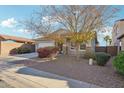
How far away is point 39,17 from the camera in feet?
63.3

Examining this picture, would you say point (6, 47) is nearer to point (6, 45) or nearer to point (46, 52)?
point (6, 45)

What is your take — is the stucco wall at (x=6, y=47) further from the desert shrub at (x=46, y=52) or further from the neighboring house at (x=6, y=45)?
the desert shrub at (x=46, y=52)

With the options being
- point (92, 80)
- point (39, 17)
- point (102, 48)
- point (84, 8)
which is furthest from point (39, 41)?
point (92, 80)

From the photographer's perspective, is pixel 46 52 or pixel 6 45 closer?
pixel 46 52

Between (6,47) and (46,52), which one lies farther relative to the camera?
(6,47)

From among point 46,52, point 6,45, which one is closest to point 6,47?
point 6,45

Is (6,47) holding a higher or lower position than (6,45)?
lower

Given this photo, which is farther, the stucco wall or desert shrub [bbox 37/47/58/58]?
the stucco wall

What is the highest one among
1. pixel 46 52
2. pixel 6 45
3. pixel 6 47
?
pixel 6 45

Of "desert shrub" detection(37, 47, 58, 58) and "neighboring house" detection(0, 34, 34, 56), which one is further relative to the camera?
"neighboring house" detection(0, 34, 34, 56)

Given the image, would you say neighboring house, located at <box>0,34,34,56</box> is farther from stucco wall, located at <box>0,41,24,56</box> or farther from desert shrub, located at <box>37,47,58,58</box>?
desert shrub, located at <box>37,47,58,58</box>

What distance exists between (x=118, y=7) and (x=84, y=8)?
10.2ft

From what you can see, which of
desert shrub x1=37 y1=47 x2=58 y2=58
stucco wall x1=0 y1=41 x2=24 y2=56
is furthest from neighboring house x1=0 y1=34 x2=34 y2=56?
desert shrub x1=37 y1=47 x2=58 y2=58
